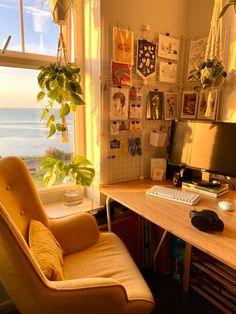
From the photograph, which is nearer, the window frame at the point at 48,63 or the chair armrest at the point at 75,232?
the chair armrest at the point at 75,232

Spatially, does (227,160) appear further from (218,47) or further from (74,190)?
(74,190)

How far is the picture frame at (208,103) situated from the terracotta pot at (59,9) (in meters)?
1.08

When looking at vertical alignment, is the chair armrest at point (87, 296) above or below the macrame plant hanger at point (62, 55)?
below

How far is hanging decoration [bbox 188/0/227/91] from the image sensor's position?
5.13ft

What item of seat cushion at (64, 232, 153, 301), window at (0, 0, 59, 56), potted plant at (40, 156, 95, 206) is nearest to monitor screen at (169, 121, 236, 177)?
potted plant at (40, 156, 95, 206)

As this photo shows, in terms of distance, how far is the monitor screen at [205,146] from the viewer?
1.48 m

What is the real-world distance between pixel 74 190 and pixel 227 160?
112 centimetres

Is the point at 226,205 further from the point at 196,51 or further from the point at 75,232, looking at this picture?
the point at 196,51

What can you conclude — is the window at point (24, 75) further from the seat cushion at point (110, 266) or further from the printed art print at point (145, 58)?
the seat cushion at point (110, 266)

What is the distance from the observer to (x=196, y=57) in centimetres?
186

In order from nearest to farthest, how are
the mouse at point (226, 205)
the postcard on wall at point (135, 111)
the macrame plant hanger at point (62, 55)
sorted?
the mouse at point (226, 205) → the macrame plant hanger at point (62, 55) → the postcard on wall at point (135, 111)

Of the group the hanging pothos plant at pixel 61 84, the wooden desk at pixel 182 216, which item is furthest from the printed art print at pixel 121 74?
the wooden desk at pixel 182 216

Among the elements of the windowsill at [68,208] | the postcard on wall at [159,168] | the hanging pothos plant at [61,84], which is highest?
the hanging pothos plant at [61,84]

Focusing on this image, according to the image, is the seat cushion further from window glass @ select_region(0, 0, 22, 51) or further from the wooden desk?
window glass @ select_region(0, 0, 22, 51)
